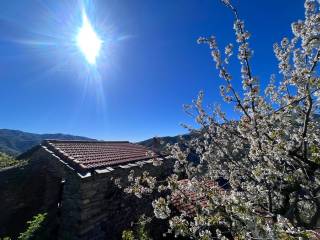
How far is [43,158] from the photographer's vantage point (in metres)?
10.2

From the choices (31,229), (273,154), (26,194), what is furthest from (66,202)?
(273,154)

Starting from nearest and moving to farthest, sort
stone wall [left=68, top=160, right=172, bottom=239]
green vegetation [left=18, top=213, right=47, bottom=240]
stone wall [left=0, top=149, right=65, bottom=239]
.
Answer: green vegetation [left=18, top=213, right=47, bottom=240] → stone wall [left=68, top=160, right=172, bottom=239] → stone wall [left=0, top=149, right=65, bottom=239]

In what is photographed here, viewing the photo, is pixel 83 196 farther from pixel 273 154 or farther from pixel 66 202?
pixel 273 154

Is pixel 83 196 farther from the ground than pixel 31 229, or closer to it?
farther from the ground

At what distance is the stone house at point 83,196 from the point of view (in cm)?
778

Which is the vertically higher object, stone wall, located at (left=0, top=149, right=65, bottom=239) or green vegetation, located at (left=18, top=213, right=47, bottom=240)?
stone wall, located at (left=0, top=149, right=65, bottom=239)

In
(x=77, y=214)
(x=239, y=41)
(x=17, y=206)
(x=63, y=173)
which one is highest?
(x=239, y=41)

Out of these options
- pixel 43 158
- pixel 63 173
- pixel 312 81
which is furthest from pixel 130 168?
pixel 312 81

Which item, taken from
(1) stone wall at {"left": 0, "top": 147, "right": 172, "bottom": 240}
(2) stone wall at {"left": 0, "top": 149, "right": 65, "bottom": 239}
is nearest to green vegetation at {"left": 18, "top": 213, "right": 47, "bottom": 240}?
(1) stone wall at {"left": 0, "top": 147, "right": 172, "bottom": 240}

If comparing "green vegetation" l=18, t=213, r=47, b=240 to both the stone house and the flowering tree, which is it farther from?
the flowering tree

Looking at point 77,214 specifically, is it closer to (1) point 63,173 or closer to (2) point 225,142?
(1) point 63,173

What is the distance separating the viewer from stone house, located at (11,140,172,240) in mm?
7777

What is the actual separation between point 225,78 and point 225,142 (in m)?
2.29

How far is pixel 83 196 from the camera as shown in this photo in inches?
304
